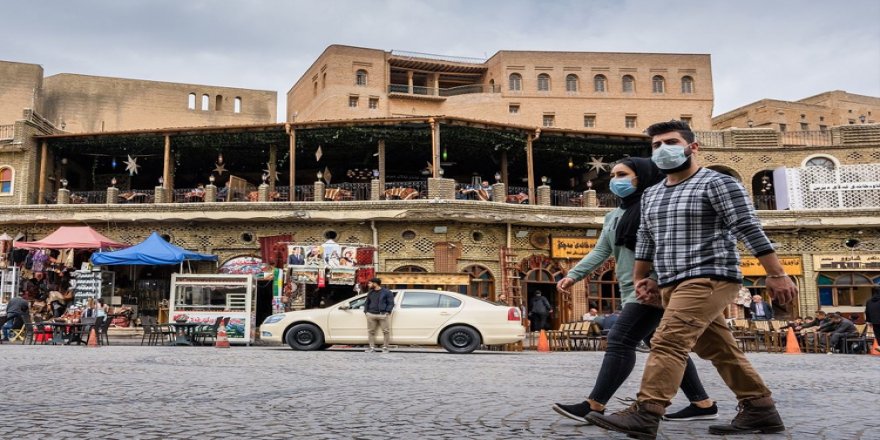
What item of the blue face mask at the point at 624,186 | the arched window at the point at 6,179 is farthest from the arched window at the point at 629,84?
the blue face mask at the point at 624,186

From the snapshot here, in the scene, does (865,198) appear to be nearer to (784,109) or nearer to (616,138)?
(616,138)

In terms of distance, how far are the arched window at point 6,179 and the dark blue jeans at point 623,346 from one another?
25616 mm

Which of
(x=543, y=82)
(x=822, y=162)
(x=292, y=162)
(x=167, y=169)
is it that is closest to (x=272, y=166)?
(x=292, y=162)

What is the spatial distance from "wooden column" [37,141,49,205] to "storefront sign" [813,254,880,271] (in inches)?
1058

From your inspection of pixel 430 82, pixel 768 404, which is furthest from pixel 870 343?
pixel 430 82

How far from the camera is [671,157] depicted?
444 cm

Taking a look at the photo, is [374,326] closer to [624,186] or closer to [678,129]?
[624,186]

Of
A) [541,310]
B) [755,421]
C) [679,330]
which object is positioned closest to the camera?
[679,330]

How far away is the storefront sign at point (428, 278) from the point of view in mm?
21109

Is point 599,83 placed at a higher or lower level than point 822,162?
higher

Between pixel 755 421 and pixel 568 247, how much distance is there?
19600 mm

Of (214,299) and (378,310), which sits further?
(214,299)

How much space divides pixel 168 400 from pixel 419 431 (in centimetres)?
269

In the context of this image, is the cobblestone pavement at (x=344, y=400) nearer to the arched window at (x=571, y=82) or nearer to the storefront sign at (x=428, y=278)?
the storefront sign at (x=428, y=278)
